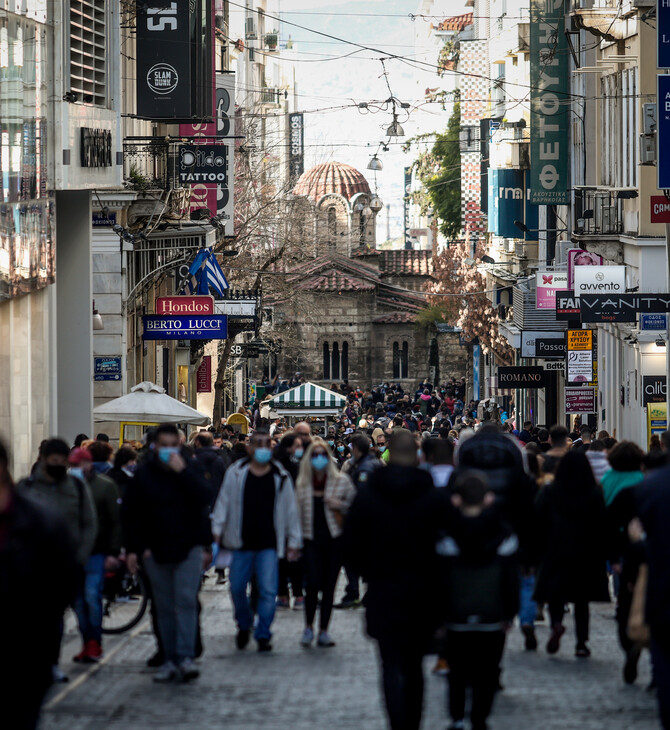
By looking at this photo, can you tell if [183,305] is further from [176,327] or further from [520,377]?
[520,377]

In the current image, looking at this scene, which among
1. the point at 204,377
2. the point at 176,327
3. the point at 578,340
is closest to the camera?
the point at 176,327

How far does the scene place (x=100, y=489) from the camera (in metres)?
10.5

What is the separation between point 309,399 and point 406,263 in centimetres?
7155

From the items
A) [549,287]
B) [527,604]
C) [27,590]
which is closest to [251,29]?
[549,287]

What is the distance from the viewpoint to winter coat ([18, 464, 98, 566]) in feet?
31.3

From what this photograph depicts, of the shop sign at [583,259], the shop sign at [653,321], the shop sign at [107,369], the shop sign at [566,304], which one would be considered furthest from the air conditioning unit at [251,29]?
the shop sign at [653,321]

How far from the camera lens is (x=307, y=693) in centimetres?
926

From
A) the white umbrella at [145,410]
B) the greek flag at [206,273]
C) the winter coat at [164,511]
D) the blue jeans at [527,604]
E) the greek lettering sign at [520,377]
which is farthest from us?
the greek lettering sign at [520,377]

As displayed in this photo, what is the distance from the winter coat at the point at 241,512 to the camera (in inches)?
412

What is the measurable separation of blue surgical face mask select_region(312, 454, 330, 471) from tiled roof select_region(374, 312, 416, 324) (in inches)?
3530

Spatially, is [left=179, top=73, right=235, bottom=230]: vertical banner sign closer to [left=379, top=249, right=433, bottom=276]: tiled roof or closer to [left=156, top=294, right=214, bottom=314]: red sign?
[left=156, top=294, right=214, bottom=314]: red sign

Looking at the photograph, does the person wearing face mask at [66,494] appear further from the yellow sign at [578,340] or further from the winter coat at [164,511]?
the yellow sign at [578,340]

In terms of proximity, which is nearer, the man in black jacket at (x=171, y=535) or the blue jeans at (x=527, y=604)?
→ the man in black jacket at (x=171, y=535)

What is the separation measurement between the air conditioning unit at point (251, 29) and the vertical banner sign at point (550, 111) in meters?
59.5
